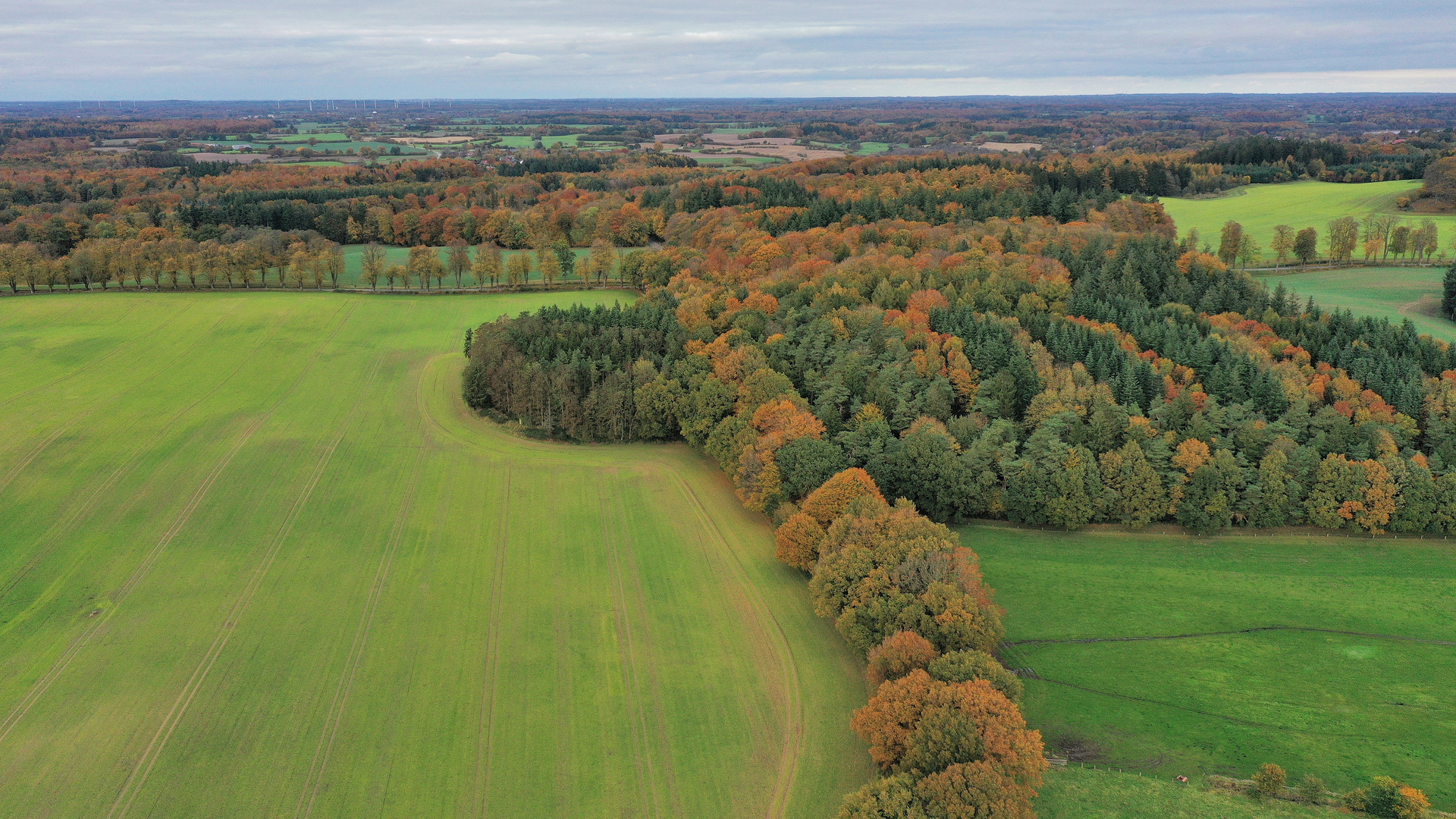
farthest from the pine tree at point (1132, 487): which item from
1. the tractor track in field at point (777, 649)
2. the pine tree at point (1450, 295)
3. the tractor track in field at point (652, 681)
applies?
the pine tree at point (1450, 295)

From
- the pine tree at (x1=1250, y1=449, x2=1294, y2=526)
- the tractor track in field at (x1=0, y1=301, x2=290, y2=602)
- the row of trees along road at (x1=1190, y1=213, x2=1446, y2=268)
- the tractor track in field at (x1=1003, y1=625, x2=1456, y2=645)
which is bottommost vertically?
the tractor track in field at (x1=1003, y1=625, x2=1456, y2=645)

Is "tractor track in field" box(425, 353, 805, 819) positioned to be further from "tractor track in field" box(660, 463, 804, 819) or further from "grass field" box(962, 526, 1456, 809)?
"grass field" box(962, 526, 1456, 809)

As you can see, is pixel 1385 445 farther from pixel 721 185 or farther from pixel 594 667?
pixel 721 185

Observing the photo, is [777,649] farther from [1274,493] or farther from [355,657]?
[1274,493]

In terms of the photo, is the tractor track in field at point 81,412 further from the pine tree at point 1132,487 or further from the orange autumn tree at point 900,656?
the pine tree at point 1132,487

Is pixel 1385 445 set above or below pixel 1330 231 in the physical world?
below

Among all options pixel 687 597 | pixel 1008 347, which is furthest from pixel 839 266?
pixel 687 597

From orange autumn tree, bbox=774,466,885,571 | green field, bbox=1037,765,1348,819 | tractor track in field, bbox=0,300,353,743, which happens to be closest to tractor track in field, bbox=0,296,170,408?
tractor track in field, bbox=0,300,353,743

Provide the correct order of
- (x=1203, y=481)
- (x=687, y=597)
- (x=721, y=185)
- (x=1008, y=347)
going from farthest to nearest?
(x=721, y=185)
(x=1008, y=347)
(x=1203, y=481)
(x=687, y=597)
